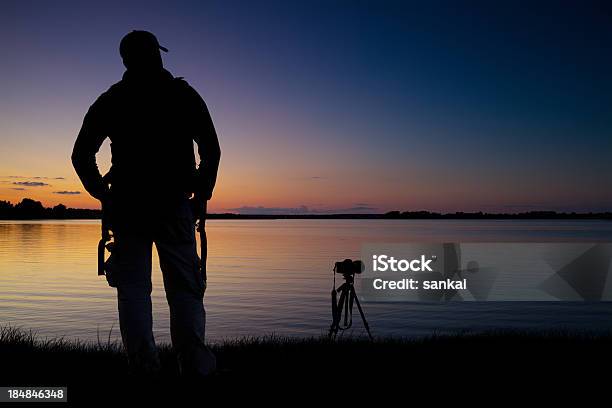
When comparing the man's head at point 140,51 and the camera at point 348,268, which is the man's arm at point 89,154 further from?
the camera at point 348,268

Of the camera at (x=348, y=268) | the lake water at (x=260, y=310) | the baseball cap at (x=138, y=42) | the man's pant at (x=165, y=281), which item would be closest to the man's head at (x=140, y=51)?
the baseball cap at (x=138, y=42)

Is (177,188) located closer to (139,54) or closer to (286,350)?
(139,54)

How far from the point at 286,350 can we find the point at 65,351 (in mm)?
2379

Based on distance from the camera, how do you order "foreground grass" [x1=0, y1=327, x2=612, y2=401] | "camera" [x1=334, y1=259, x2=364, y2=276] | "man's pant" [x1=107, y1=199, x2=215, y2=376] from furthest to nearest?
"camera" [x1=334, y1=259, x2=364, y2=276] → "foreground grass" [x1=0, y1=327, x2=612, y2=401] → "man's pant" [x1=107, y1=199, x2=215, y2=376]

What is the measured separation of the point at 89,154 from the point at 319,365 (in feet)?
9.36

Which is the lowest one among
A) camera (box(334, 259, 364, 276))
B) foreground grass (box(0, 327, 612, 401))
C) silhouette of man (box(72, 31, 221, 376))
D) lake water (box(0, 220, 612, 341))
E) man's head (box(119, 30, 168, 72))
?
lake water (box(0, 220, 612, 341))

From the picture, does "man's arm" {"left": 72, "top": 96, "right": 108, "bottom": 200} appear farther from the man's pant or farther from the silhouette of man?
the man's pant

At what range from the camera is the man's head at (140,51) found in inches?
189

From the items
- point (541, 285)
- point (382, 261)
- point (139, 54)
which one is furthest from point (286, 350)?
point (382, 261)

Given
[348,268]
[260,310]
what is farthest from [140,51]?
[260,310]

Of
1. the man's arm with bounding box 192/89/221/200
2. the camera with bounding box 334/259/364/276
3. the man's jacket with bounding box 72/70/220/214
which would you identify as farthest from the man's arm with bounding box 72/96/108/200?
the camera with bounding box 334/259/364/276

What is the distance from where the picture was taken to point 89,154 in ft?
16.1

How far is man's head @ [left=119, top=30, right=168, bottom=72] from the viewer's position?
4.80 meters

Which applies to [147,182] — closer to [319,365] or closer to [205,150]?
[205,150]
